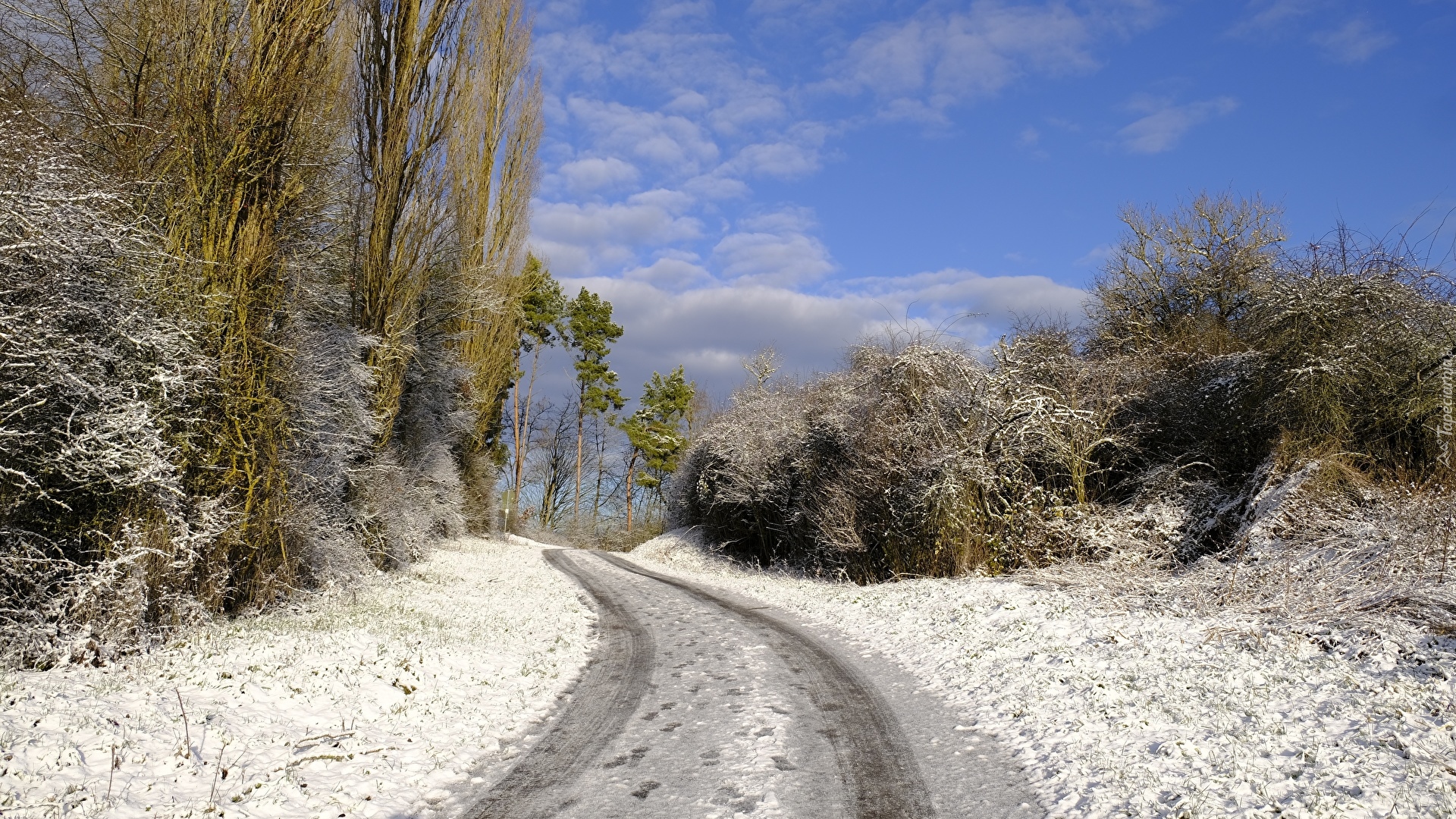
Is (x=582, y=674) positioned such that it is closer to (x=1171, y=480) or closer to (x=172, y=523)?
(x=172, y=523)

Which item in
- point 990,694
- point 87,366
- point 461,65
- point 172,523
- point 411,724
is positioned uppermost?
point 461,65

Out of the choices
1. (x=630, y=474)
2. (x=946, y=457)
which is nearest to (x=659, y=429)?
(x=630, y=474)

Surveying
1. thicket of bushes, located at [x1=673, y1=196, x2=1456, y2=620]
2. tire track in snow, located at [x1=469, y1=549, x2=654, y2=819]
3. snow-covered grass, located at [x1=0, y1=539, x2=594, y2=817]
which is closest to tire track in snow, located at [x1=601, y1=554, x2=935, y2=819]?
tire track in snow, located at [x1=469, y1=549, x2=654, y2=819]

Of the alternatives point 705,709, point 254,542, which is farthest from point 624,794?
point 254,542

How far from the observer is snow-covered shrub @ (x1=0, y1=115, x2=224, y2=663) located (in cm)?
535

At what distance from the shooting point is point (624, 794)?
446cm

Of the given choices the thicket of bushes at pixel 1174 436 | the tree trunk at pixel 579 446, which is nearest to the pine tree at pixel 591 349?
the tree trunk at pixel 579 446

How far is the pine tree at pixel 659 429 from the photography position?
125ft

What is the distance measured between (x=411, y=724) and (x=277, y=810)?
160cm

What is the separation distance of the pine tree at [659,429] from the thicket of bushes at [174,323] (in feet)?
79.8

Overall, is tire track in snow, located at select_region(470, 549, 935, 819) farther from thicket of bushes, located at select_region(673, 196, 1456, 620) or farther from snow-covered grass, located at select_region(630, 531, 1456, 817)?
thicket of bushes, located at select_region(673, 196, 1456, 620)

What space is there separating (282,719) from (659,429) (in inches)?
1375

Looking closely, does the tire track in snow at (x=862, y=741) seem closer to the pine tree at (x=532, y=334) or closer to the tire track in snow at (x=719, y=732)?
the tire track in snow at (x=719, y=732)

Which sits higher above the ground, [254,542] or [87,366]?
[87,366]
